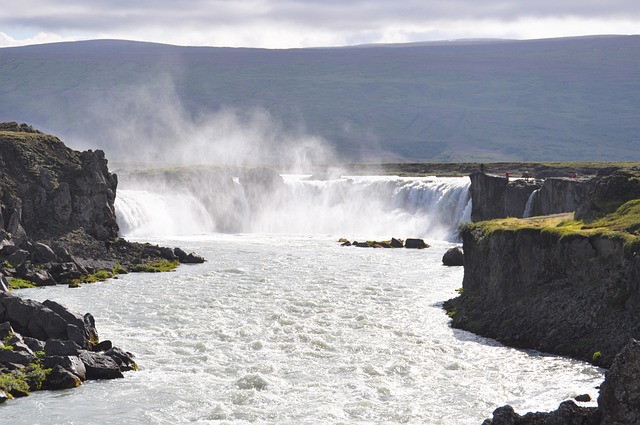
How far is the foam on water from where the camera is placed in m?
33.6

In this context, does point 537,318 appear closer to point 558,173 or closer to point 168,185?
point 168,185

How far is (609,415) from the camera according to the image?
77.4 feet

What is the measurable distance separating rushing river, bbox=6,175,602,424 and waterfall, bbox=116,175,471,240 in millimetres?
41372

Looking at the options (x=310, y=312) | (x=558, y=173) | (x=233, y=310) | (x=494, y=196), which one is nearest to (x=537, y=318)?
(x=310, y=312)

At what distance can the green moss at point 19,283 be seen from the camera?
203 ft

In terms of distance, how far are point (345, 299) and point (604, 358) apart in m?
21.2

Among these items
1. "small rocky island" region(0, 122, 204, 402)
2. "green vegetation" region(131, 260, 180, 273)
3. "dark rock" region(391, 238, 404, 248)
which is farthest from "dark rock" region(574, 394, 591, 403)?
"dark rock" region(391, 238, 404, 248)

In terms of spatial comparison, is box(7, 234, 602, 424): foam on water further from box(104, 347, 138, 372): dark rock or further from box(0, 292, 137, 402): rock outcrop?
box(0, 292, 137, 402): rock outcrop

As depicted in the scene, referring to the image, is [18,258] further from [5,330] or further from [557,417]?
[557,417]

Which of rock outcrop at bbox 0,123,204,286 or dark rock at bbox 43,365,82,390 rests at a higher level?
rock outcrop at bbox 0,123,204,286

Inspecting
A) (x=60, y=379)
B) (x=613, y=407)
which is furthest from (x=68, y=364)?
(x=613, y=407)

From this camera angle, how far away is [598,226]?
46.7m

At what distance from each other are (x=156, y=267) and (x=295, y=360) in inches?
1385

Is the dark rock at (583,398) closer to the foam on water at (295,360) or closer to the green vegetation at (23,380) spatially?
the foam on water at (295,360)
